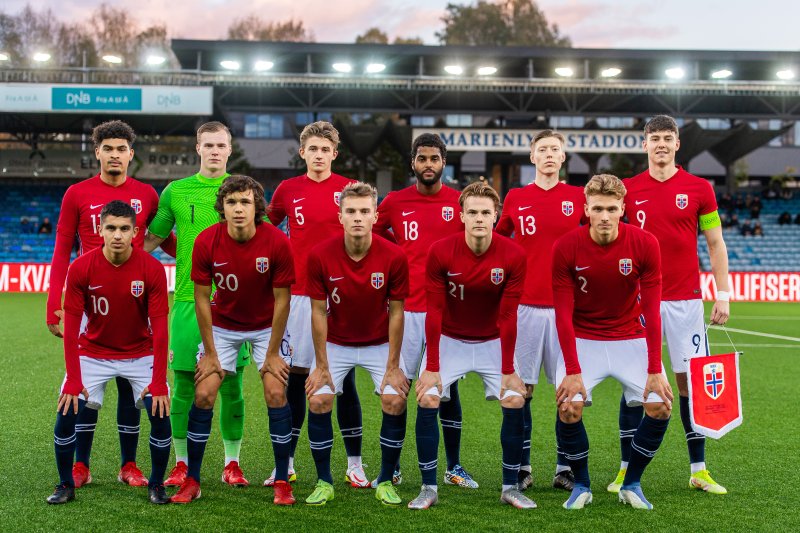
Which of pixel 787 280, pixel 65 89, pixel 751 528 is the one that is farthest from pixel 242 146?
pixel 751 528

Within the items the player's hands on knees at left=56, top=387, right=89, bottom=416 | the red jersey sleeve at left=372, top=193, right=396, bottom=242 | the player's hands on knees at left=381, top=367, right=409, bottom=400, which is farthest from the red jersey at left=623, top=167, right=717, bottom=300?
the player's hands on knees at left=56, top=387, right=89, bottom=416

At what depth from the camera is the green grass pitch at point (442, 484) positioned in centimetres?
455

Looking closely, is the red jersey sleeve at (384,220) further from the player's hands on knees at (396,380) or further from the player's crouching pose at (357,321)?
the player's hands on knees at (396,380)

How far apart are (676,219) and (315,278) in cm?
258

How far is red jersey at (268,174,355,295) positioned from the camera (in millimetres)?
5695

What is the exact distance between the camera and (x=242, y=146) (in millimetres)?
42531

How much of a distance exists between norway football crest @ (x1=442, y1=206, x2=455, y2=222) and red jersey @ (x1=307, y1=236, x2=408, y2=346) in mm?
775

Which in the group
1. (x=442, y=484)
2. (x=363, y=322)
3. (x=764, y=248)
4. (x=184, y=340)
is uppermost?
(x=764, y=248)

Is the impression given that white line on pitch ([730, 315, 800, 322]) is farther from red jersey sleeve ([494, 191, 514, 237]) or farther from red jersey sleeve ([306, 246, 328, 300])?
red jersey sleeve ([306, 246, 328, 300])

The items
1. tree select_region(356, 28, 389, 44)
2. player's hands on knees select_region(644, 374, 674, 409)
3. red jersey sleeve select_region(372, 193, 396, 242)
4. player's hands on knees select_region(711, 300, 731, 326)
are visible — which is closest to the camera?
player's hands on knees select_region(644, 374, 674, 409)

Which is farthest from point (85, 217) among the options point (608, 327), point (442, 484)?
point (608, 327)

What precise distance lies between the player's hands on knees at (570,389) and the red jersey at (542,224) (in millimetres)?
852

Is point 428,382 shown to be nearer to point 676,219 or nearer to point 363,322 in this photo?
point 363,322

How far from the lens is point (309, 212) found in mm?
5703
